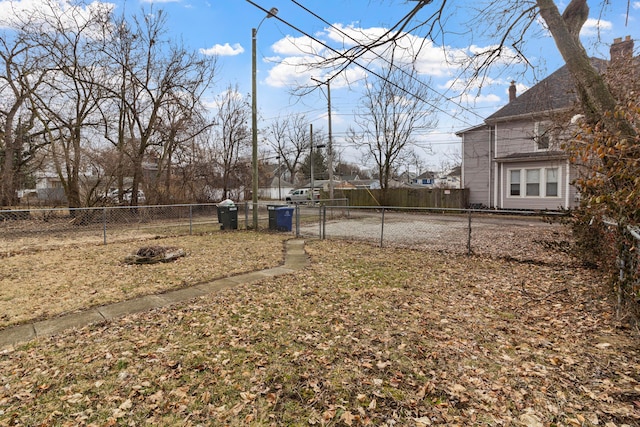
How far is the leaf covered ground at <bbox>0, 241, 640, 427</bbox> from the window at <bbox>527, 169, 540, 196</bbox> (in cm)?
1509

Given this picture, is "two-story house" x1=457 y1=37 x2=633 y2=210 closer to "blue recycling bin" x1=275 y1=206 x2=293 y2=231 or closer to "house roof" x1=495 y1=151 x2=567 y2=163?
"house roof" x1=495 y1=151 x2=567 y2=163

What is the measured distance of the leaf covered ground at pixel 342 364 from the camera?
2.34 m

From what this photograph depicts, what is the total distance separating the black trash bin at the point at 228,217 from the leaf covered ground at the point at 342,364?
8013mm

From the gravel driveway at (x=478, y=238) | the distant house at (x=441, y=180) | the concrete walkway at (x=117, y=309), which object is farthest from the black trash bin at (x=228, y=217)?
the distant house at (x=441, y=180)

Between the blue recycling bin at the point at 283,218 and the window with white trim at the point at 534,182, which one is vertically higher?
the window with white trim at the point at 534,182

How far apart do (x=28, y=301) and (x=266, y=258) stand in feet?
13.7

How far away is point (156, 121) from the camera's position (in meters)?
16.6

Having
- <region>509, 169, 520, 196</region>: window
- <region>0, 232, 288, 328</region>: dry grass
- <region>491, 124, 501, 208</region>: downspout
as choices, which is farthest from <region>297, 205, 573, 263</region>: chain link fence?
<region>491, 124, 501, 208</region>: downspout

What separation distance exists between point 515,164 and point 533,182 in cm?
136

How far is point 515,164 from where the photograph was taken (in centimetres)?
1839

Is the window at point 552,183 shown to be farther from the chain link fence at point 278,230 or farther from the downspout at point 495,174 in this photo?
the chain link fence at point 278,230

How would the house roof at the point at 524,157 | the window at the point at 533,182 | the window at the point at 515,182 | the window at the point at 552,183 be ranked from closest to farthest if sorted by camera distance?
the house roof at the point at 524,157
the window at the point at 552,183
the window at the point at 533,182
the window at the point at 515,182

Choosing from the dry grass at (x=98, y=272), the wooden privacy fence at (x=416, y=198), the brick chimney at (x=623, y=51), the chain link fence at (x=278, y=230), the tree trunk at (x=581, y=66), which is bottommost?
the dry grass at (x=98, y=272)

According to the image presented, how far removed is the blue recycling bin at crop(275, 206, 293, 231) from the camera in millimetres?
12258
